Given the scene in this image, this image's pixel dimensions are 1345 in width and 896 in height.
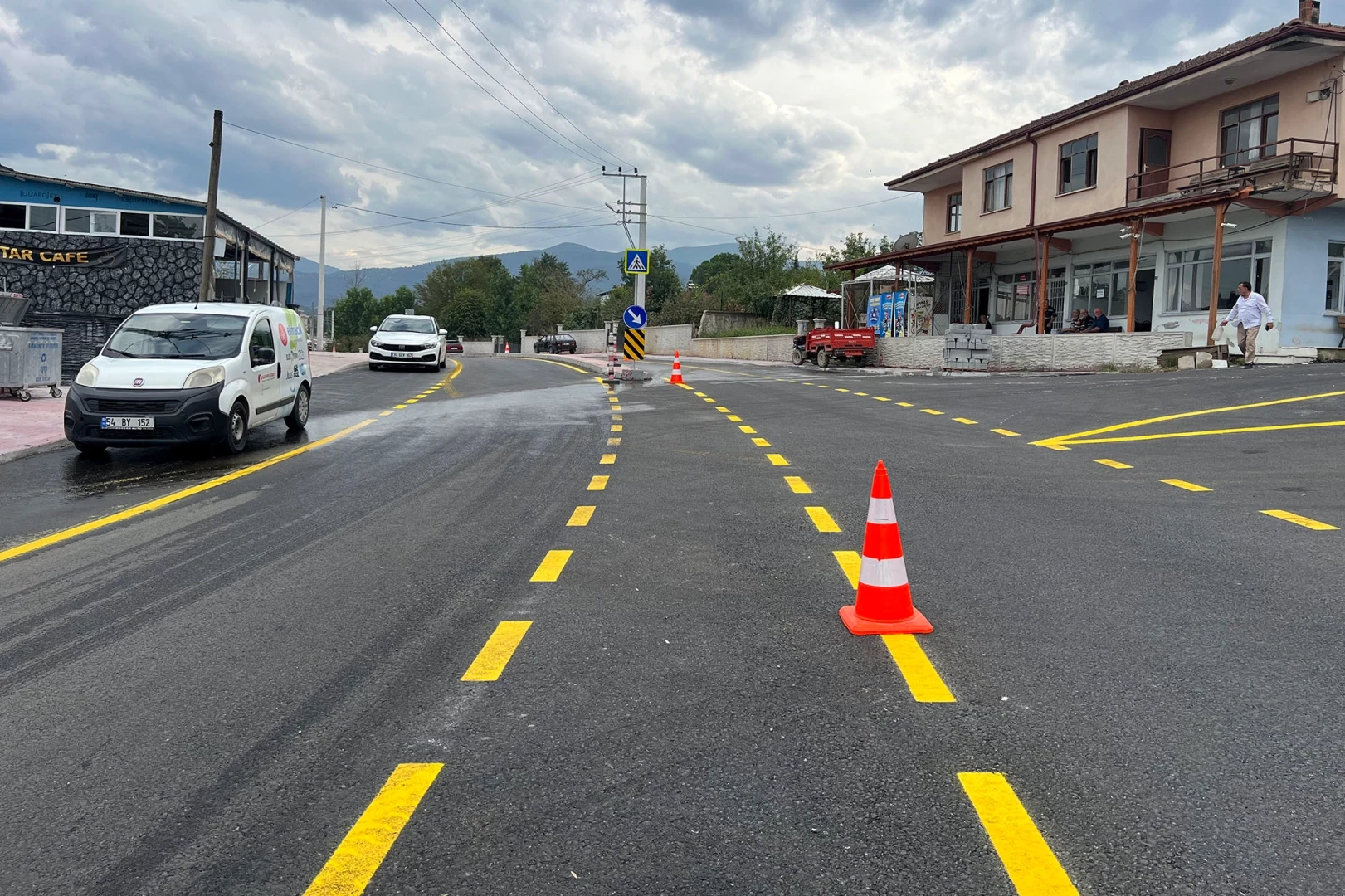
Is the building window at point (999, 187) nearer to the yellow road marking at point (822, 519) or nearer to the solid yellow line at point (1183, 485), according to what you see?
the solid yellow line at point (1183, 485)

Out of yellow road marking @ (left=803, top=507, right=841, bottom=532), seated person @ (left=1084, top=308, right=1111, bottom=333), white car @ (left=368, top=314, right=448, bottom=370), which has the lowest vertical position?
yellow road marking @ (left=803, top=507, right=841, bottom=532)

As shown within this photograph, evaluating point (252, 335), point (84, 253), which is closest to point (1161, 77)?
point (252, 335)

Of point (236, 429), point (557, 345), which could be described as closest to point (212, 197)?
point (236, 429)

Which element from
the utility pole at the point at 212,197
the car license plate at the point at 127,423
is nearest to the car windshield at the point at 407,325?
the utility pole at the point at 212,197

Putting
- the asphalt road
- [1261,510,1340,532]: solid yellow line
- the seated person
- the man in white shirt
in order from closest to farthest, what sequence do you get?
the asphalt road < [1261,510,1340,532]: solid yellow line < the man in white shirt < the seated person

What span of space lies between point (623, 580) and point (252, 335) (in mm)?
8490

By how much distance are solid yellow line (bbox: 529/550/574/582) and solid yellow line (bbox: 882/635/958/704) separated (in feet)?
7.00

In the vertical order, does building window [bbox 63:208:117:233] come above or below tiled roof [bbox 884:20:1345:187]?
below

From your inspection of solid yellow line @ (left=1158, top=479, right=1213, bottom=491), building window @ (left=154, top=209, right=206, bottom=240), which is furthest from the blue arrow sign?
building window @ (left=154, top=209, right=206, bottom=240)

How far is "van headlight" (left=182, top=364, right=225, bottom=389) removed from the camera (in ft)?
36.3

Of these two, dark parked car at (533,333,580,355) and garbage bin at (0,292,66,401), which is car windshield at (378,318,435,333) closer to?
garbage bin at (0,292,66,401)

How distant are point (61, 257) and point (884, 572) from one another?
103 feet

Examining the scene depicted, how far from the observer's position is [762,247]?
A: 68.6 meters

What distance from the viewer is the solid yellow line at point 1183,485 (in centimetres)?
889
